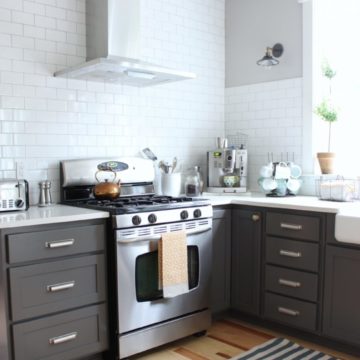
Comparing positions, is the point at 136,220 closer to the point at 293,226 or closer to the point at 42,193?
the point at 42,193

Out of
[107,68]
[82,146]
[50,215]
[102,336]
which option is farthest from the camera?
[82,146]

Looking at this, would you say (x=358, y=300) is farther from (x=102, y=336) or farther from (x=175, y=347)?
(x=102, y=336)

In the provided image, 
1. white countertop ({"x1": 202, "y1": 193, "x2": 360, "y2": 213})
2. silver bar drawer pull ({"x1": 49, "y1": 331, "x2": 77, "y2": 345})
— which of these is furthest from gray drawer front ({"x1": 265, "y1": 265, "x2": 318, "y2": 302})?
silver bar drawer pull ({"x1": 49, "y1": 331, "x2": 77, "y2": 345})

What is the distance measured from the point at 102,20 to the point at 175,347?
2.15 metres

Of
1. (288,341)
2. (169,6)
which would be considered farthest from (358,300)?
(169,6)

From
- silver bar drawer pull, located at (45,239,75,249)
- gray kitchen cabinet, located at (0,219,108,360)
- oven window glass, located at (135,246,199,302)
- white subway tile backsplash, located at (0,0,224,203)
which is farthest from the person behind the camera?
white subway tile backsplash, located at (0,0,224,203)

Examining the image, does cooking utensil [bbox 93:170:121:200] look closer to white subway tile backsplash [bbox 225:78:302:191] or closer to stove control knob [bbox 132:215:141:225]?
stove control knob [bbox 132:215:141:225]

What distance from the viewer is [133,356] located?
2775 mm

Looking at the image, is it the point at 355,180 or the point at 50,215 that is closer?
the point at 50,215

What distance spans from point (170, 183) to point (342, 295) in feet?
4.81

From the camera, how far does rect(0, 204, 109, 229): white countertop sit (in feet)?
7.45

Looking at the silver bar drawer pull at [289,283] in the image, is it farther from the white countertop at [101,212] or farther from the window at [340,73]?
the window at [340,73]

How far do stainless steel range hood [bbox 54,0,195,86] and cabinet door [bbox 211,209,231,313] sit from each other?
3.36 ft

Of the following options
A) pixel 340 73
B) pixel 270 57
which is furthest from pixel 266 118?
pixel 340 73
